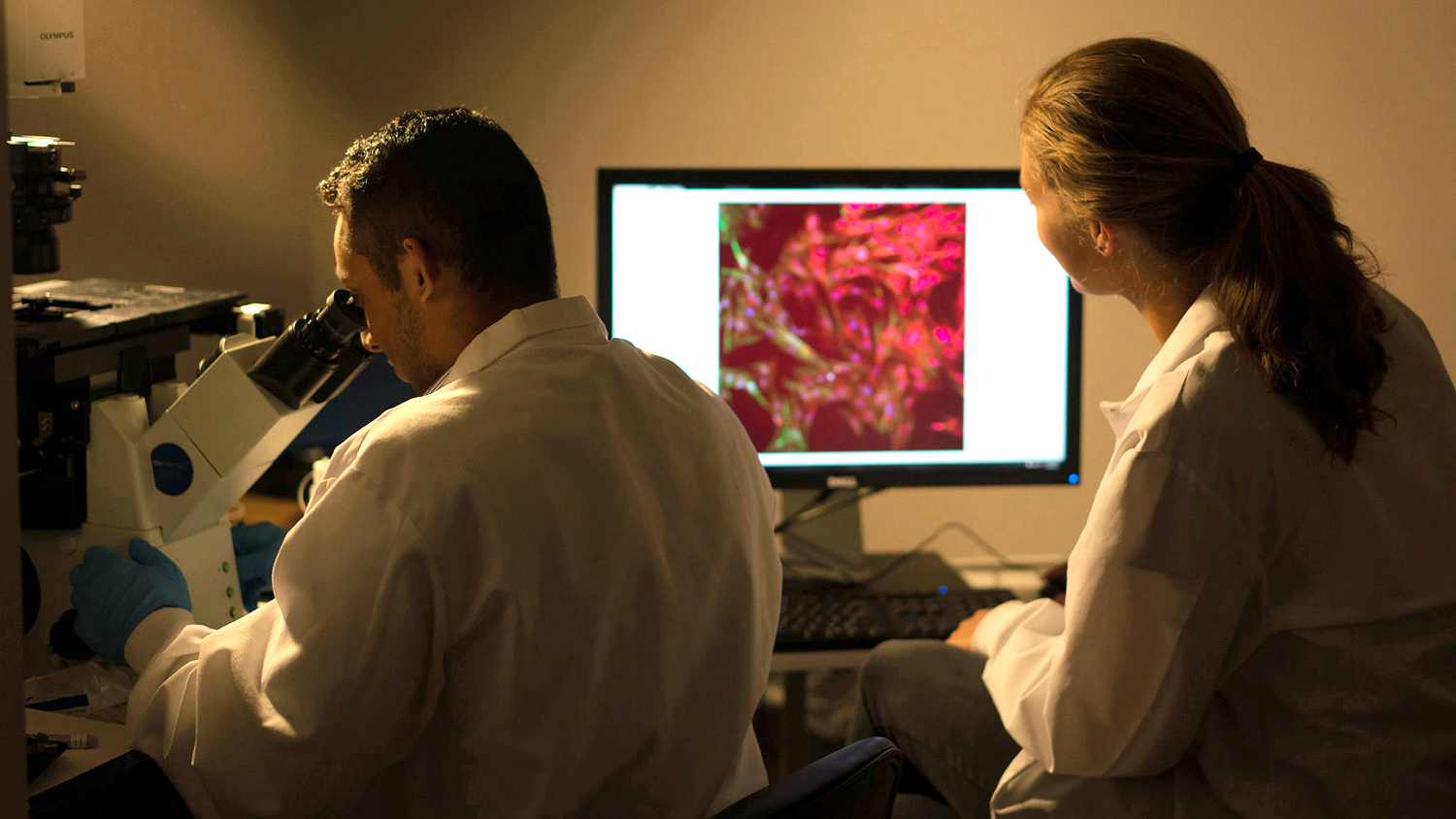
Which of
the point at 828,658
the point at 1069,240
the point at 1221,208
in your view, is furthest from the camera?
the point at 828,658

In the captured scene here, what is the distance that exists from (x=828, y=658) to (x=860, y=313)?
0.53 metres

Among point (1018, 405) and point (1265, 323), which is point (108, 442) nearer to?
point (1265, 323)

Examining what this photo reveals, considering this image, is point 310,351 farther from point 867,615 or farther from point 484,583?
point 867,615

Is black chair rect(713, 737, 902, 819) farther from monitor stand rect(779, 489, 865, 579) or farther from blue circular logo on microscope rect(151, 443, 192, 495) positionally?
monitor stand rect(779, 489, 865, 579)

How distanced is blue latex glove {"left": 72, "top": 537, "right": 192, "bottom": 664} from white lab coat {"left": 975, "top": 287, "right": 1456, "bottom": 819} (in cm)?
90

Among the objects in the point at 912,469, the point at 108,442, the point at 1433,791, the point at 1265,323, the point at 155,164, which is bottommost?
the point at 1433,791

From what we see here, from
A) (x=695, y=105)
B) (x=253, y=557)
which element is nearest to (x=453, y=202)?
(x=253, y=557)

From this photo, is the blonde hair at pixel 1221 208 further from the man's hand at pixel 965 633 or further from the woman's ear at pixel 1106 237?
the man's hand at pixel 965 633

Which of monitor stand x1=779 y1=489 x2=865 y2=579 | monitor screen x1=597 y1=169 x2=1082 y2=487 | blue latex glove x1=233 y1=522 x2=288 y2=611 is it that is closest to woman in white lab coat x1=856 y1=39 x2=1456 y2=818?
monitor screen x1=597 y1=169 x2=1082 y2=487

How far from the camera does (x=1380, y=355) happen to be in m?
1.11

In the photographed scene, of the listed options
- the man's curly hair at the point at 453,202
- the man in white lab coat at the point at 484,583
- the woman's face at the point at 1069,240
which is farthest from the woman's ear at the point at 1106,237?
the man's curly hair at the point at 453,202

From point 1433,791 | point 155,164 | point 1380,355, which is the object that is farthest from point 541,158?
point 1433,791

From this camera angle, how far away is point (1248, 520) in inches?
42.1

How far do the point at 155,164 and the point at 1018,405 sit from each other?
4.71 ft
